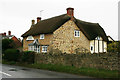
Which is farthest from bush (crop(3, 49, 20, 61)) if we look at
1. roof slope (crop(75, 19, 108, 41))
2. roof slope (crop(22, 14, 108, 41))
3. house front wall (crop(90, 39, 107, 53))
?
house front wall (crop(90, 39, 107, 53))

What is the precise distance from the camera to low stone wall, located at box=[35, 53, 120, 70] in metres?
13.9

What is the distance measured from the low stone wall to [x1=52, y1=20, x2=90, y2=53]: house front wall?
847 cm

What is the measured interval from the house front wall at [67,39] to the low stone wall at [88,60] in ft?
27.8

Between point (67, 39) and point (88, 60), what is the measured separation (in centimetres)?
1457

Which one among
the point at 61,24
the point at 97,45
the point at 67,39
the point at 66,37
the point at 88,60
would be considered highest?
the point at 61,24

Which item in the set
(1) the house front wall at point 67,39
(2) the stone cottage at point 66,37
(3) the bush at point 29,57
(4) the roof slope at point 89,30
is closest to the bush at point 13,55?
(3) the bush at point 29,57

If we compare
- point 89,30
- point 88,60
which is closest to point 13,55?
point 88,60

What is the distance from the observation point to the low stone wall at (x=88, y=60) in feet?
45.7

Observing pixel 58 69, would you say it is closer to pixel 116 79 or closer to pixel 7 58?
pixel 116 79

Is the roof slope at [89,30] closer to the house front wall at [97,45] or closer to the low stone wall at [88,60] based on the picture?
the house front wall at [97,45]

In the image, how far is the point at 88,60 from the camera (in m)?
15.8

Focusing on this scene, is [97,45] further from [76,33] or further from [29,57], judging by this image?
[29,57]

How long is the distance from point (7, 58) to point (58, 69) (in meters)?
14.5

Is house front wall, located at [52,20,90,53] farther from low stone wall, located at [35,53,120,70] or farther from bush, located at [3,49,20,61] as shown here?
low stone wall, located at [35,53,120,70]
